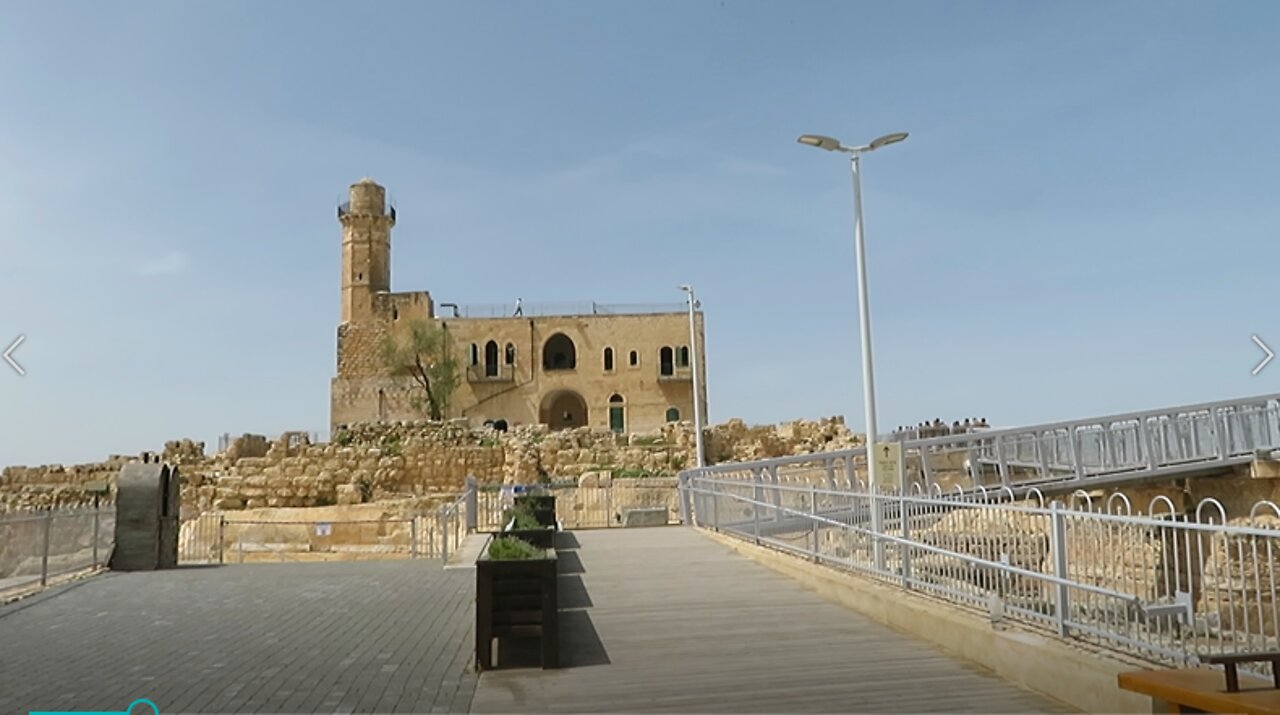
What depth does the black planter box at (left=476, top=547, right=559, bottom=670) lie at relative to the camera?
6.85 metres

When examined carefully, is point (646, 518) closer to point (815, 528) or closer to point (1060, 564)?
point (815, 528)

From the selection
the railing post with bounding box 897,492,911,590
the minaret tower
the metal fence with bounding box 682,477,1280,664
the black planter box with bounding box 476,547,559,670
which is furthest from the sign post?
the minaret tower

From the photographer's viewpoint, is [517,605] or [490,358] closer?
[517,605]

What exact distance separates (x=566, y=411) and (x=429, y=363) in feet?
28.5

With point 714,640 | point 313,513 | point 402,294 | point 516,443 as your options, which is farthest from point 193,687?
point 402,294

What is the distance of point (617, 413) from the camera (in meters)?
53.2

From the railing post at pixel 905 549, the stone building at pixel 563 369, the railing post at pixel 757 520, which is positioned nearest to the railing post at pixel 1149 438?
the railing post at pixel 757 520

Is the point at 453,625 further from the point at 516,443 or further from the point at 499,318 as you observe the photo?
the point at 499,318

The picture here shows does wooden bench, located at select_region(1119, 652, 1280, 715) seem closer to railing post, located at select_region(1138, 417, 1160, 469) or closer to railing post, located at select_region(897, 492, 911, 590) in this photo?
railing post, located at select_region(897, 492, 911, 590)

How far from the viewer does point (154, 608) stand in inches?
424

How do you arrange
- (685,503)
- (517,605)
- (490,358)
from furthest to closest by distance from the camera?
(490,358)
(685,503)
(517,605)

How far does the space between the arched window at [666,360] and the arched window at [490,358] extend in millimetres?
9319

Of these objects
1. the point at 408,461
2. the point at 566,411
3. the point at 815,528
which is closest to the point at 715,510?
the point at 815,528

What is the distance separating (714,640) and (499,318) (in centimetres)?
4731
